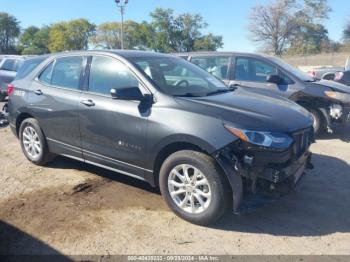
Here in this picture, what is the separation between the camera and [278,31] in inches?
2383

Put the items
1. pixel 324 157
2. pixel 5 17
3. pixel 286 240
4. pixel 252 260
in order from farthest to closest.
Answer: pixel 5 17 → pixel 324 157 → pixel 286 240 → pixel 252 260

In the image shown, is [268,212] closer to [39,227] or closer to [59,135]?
[39,227]

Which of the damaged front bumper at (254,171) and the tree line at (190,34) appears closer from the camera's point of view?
the damaged front bumper at (254,171)

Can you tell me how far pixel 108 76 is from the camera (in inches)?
189

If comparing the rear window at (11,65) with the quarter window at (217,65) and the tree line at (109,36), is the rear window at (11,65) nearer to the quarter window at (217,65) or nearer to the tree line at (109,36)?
the quarter window at (217,65)

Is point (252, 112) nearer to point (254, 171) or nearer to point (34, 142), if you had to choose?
point (254, 171)

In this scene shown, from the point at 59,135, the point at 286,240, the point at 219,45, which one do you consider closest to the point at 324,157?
the point at 286,240

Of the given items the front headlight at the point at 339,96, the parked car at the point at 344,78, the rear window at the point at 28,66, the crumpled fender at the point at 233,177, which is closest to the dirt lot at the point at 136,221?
the crumpled fender at the point at 233,177

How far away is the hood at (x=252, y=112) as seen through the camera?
3.88 metres

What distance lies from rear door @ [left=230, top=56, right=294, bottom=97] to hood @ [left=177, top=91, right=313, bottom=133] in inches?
121

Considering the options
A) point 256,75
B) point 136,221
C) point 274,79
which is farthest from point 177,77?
point 256,75

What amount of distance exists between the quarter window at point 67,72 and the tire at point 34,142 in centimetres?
75

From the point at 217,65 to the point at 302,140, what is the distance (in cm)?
437

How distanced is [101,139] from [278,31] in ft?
198
